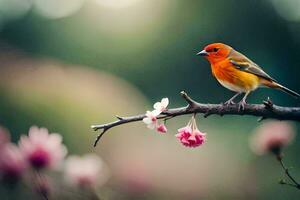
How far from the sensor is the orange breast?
2006 millimetres

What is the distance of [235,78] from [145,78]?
12.0 metres

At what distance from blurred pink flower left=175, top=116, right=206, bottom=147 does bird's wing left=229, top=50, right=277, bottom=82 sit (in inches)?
32.9

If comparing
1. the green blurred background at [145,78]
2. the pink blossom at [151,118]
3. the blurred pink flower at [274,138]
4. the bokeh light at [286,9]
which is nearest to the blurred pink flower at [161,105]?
the pink blossom at [151,118]

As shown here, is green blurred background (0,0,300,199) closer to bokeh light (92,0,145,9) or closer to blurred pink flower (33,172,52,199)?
bokeh light (92,0,145,9)

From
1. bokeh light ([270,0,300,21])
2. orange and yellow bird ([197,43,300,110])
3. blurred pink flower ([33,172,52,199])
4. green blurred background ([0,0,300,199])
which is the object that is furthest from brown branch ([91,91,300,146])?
bokeh light ([270,0,300,21])

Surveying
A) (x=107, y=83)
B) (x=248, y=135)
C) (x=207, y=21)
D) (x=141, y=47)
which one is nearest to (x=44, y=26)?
(x=141, y=47)

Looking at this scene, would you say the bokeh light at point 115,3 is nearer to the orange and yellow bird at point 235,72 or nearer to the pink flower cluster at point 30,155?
the orange and yellow bird at point 235,72

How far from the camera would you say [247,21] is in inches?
567

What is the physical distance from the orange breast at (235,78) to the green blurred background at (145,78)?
9.27ft

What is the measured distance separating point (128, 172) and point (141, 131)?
1.68 metres

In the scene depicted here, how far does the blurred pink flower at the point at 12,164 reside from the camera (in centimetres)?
132

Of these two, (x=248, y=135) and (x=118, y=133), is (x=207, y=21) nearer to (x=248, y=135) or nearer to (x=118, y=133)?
(x=248, y=135)

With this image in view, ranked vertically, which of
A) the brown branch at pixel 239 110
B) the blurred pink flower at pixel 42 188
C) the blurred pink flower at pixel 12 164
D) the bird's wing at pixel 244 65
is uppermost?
the bird's wing at pixel 244 65

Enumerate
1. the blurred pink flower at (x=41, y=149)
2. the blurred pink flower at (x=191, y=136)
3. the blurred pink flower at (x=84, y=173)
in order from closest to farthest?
1. the blurred pink flower at (x=191, y=136)
2. the blurred pink flower at (x=41, y=149)
3. the blurred pink flower at (x=84, y=173)
